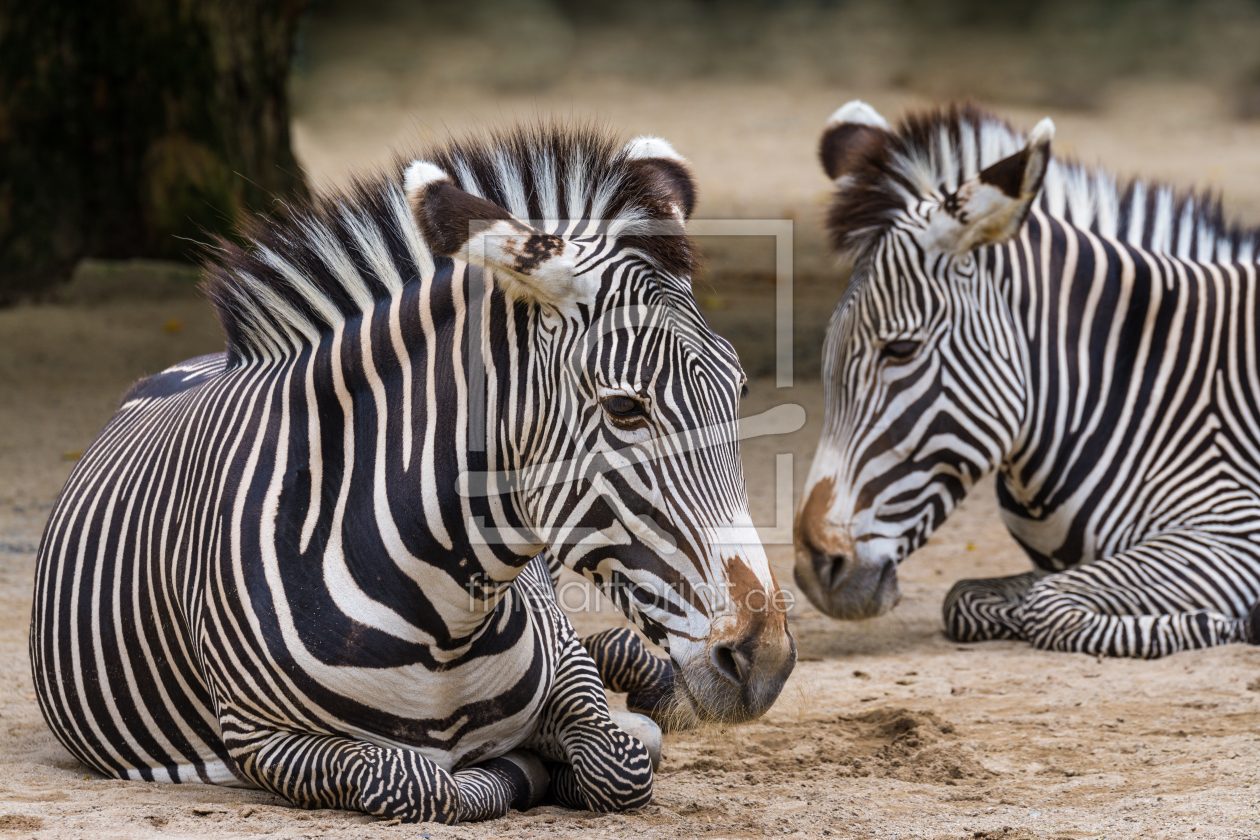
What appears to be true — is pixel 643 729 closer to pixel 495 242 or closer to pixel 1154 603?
pixel 495 242

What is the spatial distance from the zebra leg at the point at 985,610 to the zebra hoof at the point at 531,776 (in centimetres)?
267

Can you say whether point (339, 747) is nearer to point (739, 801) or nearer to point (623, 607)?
point (623, 607)

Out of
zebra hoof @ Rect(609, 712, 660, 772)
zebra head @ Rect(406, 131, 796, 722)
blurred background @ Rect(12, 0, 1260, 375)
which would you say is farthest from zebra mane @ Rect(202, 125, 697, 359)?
blurred background @ Rect(12, 0, 1260, 375)

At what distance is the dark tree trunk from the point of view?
11.6m

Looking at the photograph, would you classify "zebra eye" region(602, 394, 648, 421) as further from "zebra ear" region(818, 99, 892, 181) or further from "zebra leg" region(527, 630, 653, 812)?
"zebra ear" region(818, 99, 892, 181)

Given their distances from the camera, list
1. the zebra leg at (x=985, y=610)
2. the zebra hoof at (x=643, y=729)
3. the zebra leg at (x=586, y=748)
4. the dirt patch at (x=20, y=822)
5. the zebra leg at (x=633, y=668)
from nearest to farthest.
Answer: the dirt patch at (x=20, y=822) < the zebra leg at (x=586, y=748) < the zebra hoof at (x=643, y=729) < the zebra leg at (x=633, y=668) < the zebra leg at (x=985, y=610)

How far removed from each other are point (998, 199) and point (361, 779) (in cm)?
362

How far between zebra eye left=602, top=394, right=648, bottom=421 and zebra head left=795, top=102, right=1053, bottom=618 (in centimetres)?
265

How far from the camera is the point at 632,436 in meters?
3.06

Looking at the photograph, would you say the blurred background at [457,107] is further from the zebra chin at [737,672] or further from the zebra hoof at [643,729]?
the zebra hoof at [643,729]

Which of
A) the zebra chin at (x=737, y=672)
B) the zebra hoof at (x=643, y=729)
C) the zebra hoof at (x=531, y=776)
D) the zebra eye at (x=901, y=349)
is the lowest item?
the zebra hoof at (x=531, y=776)

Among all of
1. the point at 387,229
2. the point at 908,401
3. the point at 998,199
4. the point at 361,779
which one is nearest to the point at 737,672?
the point at 361,779

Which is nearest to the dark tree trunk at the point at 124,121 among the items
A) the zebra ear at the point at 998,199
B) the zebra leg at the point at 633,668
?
the zebra ear at the point at 998,199

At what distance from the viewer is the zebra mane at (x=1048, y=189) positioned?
6.08 m
